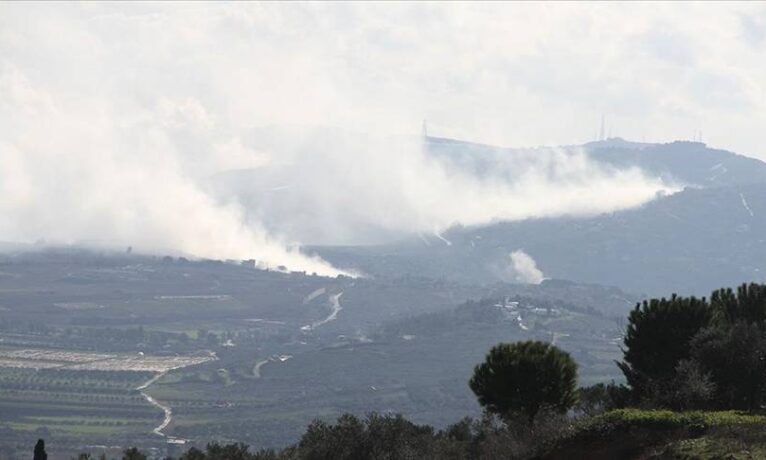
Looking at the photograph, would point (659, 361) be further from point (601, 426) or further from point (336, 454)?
point (601, 426)

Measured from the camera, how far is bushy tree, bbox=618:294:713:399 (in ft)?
255

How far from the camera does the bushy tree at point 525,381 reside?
241ft

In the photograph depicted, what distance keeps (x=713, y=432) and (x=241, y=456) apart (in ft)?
89.8

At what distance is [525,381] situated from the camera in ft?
242

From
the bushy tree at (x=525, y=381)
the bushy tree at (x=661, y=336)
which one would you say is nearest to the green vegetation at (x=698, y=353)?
the bushy tree at (x=661, y=336)

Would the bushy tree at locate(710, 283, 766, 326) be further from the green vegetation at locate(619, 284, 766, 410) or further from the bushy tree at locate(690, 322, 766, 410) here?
the bushy tree at locate(690, 322, 766, 410)

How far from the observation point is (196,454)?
73.1 metres

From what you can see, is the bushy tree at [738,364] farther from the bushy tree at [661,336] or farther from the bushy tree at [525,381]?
the bushy tree at [525,381]

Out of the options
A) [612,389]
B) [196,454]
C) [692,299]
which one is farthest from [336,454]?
[692,299]

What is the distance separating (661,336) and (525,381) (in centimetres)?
911

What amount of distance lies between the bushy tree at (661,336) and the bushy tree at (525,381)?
4757mm

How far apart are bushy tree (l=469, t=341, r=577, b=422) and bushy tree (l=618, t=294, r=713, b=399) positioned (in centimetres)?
476

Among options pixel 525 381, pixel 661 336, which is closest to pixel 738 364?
pixel 661 336

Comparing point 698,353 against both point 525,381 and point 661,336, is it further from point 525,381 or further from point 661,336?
point 525,381
